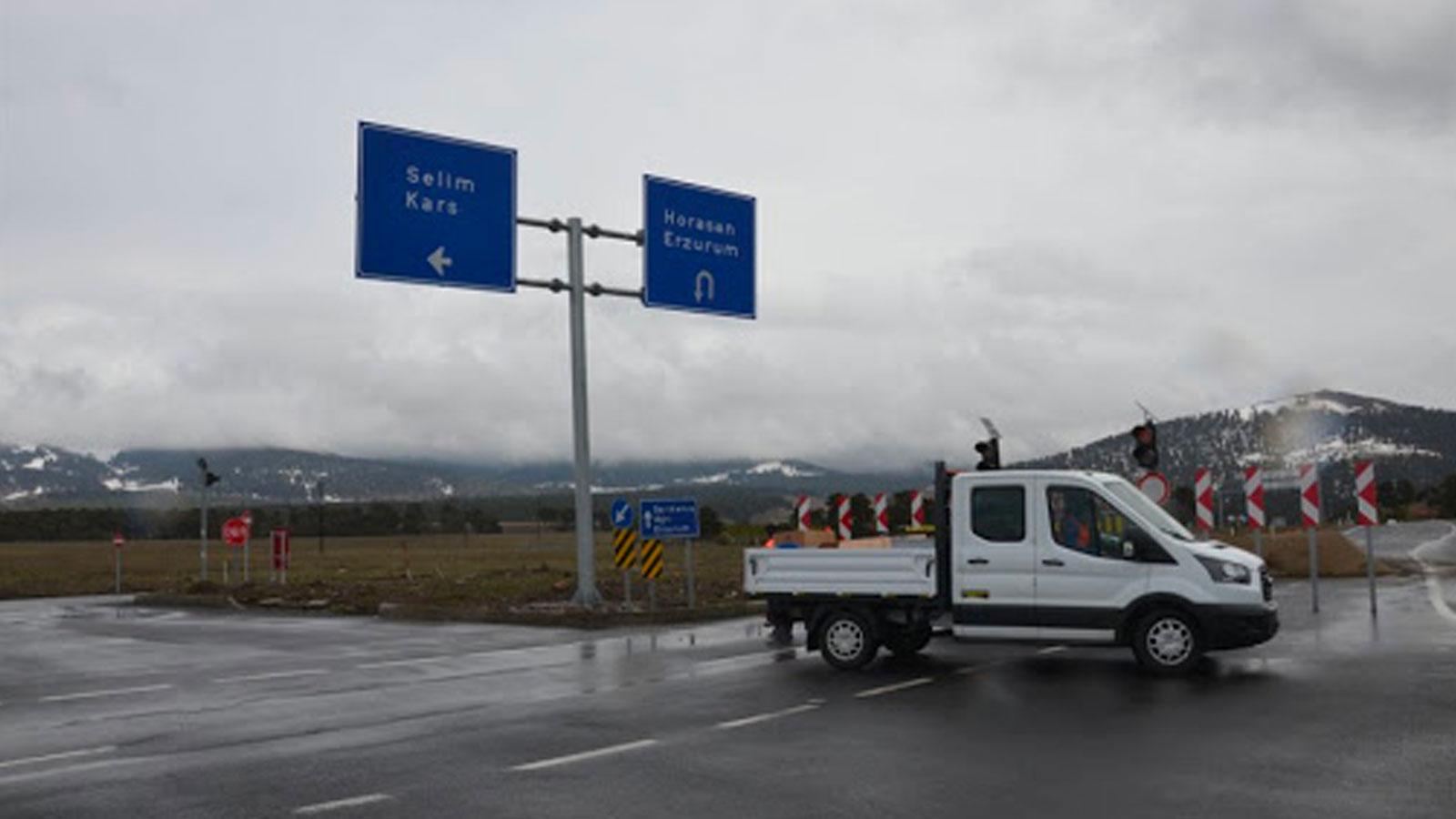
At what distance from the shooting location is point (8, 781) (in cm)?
897

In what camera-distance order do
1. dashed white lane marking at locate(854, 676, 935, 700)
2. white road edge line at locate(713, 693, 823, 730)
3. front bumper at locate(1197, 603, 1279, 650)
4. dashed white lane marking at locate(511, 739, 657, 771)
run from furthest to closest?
1. front bumper at locate(1197, 603, 1279, 650)
2. dashed white lane marking at locate(854, 676, 935, 700)
3. white road edge line at locate(713, 693, 823, 730)
4. dashed white lane marking at locate(511, 739, 657, 771)

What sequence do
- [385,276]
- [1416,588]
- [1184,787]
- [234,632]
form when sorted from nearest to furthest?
1. [1184,787]
2. [385,276]
3. [234,632]
4. [1416,588]

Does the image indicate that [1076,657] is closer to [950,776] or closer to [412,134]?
[950,776]

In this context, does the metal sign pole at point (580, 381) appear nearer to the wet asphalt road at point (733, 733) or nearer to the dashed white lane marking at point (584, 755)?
the wet asphalt road at point (733, 733)

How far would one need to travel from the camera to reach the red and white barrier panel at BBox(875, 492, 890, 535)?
2347 centimetres

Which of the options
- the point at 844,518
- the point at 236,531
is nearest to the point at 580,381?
the point at 844,518

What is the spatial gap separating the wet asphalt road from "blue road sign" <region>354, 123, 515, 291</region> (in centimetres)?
654

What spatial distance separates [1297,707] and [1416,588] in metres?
16.8

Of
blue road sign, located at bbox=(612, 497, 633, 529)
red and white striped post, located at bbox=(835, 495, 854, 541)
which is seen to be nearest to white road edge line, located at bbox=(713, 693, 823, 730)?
blue road sign, located at bbox=(612, 497, 633, 529)

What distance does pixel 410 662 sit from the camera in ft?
54.0

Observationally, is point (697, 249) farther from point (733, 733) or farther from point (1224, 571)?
point (733, 733)

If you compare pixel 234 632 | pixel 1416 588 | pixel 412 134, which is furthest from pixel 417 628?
pixel 1416 588

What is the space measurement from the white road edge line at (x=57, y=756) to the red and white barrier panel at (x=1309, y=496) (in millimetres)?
18537

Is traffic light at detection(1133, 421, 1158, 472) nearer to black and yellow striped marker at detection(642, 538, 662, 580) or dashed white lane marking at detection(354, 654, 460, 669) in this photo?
black and yellow striped marker at detection(642, 538, 662, 580)
